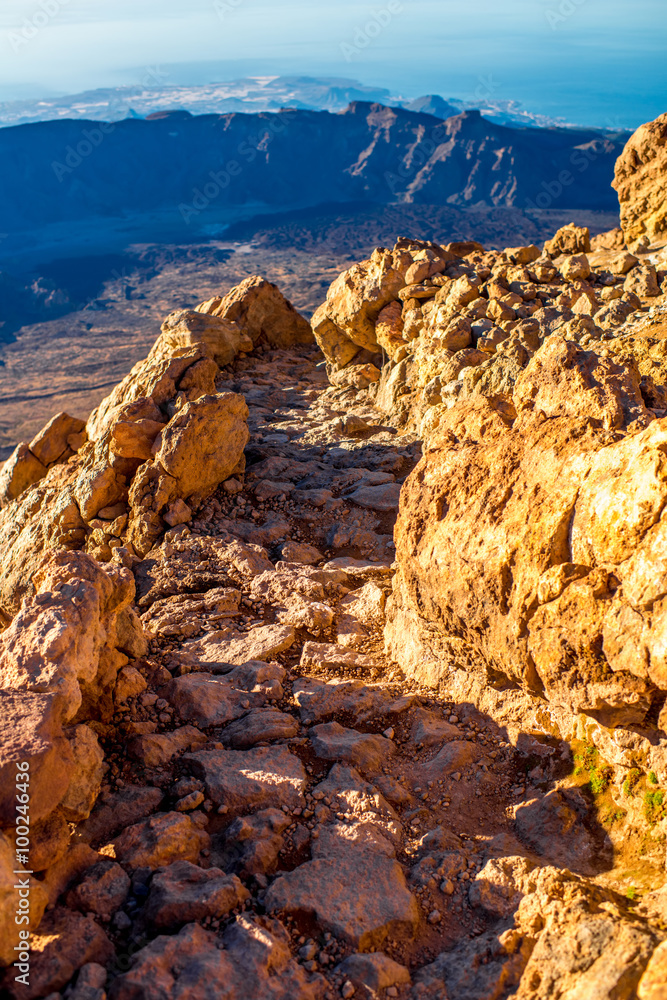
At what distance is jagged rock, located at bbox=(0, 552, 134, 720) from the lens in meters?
5.23

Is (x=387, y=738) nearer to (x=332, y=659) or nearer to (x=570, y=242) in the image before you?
(x=332, y=659)

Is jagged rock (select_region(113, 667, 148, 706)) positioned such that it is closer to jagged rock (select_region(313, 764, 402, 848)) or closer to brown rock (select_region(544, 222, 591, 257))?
jagged rock (select_region(313, 764, 402, 848))

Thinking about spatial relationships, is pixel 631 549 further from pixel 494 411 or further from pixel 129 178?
pixel 129 178

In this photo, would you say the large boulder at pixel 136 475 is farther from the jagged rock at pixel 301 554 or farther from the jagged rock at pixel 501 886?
the jagged rock at pixel 501 886

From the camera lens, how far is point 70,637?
5574mm

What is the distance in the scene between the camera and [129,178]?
17138 cm

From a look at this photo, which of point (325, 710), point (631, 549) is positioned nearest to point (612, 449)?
point (631, 549)

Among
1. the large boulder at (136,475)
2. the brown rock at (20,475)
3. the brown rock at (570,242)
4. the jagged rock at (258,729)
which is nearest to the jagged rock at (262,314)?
the large boulder at (136,475)

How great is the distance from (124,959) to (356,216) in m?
152

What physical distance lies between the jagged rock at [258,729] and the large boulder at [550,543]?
5.06 ft

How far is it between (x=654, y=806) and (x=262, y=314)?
1736cm

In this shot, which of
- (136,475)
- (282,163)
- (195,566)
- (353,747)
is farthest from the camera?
→ (282,163)

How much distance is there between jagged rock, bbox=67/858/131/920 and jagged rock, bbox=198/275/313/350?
16.4 m

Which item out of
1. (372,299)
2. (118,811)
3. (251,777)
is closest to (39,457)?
(372,299)
